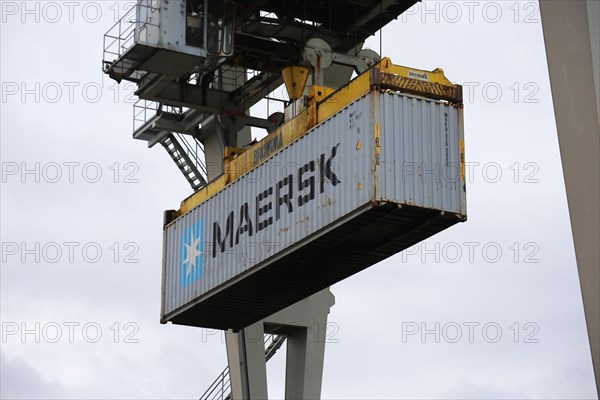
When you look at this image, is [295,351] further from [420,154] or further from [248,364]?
[420,154]

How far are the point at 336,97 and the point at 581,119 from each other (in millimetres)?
10720

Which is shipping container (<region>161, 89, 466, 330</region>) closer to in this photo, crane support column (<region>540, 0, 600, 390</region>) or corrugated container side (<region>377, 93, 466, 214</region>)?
corrugated container side (<region>377, 93, 466, 214</region>)

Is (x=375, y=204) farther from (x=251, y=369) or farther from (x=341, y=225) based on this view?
(x=251, y=369)

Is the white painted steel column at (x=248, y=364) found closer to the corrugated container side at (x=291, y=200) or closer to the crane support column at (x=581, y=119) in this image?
the corrugated container side at (x=291, y=200)

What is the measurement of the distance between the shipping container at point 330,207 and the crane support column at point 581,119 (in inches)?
311

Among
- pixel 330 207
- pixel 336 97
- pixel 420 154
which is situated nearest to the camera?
pixel 420 154

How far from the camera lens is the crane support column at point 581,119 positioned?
17125mm

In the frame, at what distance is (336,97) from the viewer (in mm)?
27875

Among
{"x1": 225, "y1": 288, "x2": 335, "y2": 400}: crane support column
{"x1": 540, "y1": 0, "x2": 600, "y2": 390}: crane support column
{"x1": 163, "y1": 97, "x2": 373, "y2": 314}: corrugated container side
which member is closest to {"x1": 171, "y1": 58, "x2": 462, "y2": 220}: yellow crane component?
{"x1": 163, "y1": 97, "x2": 373, "y2": 314}: corrugated container side

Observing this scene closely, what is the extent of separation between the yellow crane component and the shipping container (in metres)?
0.21

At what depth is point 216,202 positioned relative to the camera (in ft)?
106

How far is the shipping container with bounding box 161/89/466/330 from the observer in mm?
26094

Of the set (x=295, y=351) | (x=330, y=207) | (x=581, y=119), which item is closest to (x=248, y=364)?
(x=295, y=351)

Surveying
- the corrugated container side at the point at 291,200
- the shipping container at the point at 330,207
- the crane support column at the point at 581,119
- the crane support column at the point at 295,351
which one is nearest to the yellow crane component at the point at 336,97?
the shipping container at the point at 330,207
